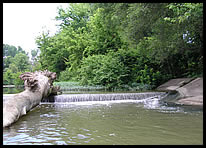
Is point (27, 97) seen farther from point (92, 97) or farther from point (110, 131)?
point (110, 131)

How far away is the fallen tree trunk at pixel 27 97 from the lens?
5.49 m

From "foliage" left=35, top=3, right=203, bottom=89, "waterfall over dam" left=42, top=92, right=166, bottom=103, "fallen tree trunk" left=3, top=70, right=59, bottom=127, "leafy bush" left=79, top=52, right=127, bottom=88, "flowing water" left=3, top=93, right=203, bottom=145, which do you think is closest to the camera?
"flowing water" left=3, top=93, right=203, bottom=145

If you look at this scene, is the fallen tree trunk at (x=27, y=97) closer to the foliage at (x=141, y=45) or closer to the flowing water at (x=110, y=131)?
the flowing water at (x=110, y=131)

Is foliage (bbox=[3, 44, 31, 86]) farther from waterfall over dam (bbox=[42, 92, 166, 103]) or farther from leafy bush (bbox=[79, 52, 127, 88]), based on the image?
waterfall over dam (bbox=[42, 92, 166, 103])

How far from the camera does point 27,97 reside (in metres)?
7.53

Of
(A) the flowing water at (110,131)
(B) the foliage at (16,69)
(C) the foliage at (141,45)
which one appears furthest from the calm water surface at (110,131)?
(B) the foliage at (16,69)

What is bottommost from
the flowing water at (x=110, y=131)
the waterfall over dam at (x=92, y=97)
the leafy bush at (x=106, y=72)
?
the flowing water at (x=110, y=131)

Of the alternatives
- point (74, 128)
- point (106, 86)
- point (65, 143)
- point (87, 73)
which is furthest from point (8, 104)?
point (87, 73)

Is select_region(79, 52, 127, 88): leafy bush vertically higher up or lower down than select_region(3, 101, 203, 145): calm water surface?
higher up

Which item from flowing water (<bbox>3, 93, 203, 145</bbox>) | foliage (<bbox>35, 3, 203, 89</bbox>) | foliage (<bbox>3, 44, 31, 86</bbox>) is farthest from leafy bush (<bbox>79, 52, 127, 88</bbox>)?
flowing water (<bbox>3, 93, 203, 145</bbox>)

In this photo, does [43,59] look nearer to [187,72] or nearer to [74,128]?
[187,72]

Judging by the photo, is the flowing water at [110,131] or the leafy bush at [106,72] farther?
the leafy bush at [106,72]

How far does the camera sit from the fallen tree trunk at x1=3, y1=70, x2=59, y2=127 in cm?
549

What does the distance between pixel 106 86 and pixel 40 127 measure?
447 inches
